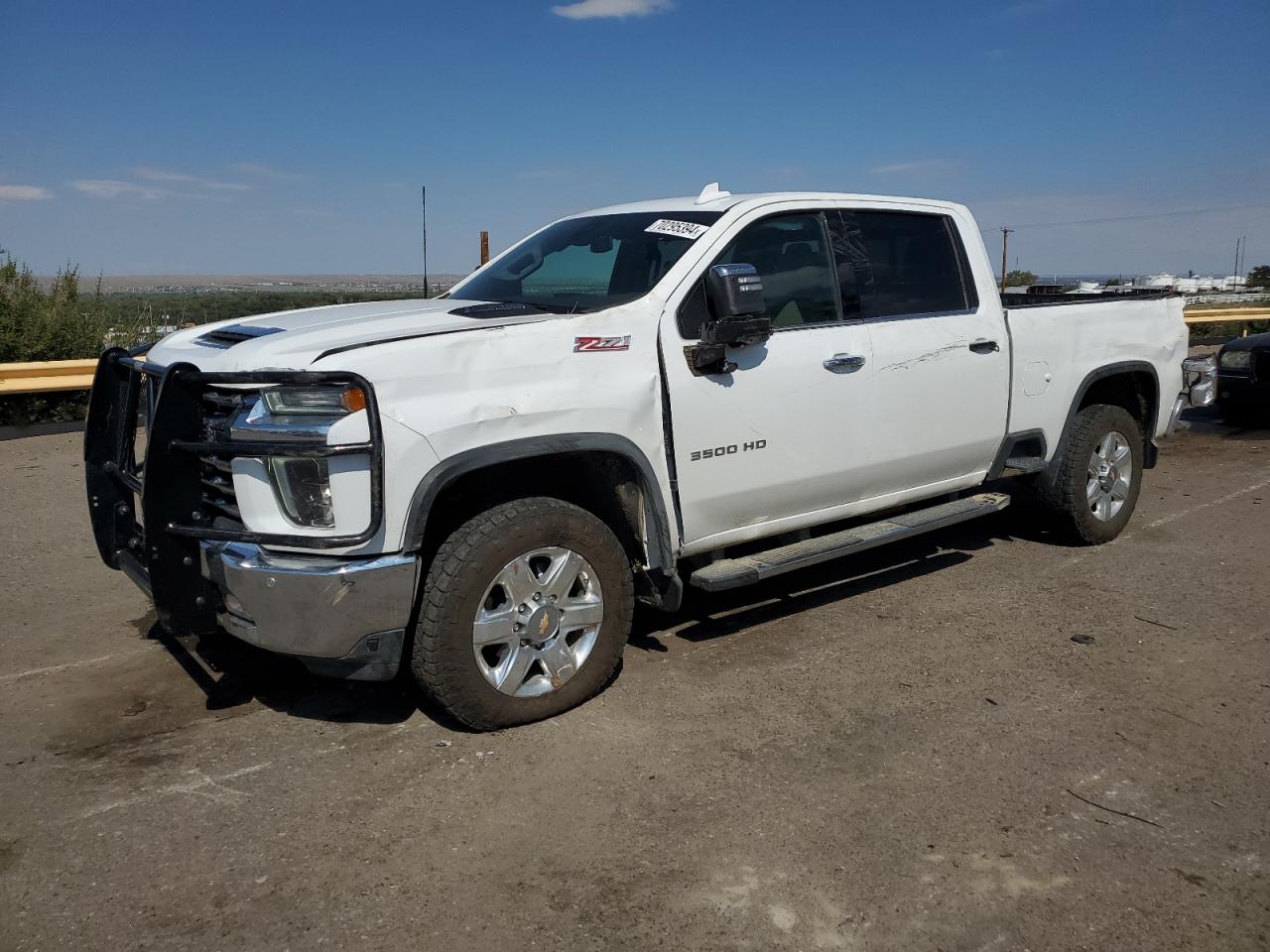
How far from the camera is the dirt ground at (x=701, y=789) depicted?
9.53 feet

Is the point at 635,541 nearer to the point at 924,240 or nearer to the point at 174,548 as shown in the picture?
the point at 174,548

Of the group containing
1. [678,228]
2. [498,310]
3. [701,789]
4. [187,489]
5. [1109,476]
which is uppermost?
[678,228]

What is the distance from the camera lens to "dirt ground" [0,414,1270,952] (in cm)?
290

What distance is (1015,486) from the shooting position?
22.8 feet

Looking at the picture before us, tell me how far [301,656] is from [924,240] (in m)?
3.81

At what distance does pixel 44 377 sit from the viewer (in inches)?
426

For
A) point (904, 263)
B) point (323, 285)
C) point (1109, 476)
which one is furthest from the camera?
point (323, 285)

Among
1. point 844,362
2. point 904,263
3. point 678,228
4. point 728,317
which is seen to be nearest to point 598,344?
point 728,317

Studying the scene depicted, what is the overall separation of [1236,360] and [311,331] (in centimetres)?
1062

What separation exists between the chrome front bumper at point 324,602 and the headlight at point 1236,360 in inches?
415

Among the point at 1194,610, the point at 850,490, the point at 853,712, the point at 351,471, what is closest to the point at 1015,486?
the point at 1194,610

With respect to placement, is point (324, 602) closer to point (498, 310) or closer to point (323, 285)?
point (498, 310)

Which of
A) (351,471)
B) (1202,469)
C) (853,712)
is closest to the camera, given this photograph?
(351,471)

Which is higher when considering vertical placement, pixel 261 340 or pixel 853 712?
pixel 261 340
